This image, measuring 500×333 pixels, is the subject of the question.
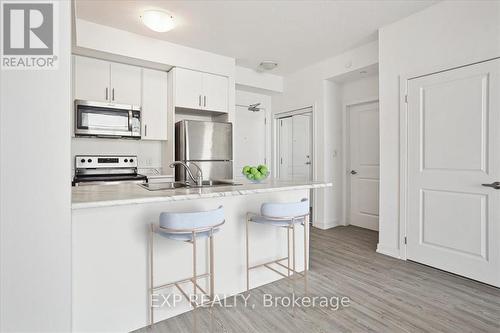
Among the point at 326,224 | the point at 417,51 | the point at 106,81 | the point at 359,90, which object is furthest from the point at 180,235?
the point at 359,90

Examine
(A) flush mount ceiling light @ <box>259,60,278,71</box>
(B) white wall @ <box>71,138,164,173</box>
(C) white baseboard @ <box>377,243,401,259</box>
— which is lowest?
(C) white baseboard @ <box>377,243,401,259</box>

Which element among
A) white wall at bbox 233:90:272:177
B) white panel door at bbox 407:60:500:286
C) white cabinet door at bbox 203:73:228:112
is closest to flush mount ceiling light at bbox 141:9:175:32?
white cabinet door at bbox 203:73:228:112

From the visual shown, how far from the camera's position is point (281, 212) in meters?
2.08

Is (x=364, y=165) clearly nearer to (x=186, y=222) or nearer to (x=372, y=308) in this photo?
(x=372, y=308)

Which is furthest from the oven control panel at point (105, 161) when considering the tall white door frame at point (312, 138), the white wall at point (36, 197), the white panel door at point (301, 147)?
the white panel door at point (301, 147)

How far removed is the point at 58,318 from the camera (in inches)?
54.6

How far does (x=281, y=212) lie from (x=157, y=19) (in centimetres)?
232

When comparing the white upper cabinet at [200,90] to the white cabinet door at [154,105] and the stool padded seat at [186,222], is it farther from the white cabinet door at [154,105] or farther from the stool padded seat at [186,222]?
the stool padded seat at [186,222]

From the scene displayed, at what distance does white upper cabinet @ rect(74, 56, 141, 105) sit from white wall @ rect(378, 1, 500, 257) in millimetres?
3115

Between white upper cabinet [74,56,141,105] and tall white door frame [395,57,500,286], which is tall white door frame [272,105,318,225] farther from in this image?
white upper cabinet [74,56,141,105]

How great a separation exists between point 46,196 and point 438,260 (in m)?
3.31

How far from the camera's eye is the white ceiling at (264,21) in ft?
9.02

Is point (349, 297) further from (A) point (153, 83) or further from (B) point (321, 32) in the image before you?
(A) point (153, 83)

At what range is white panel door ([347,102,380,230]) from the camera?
14.0 feet
